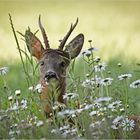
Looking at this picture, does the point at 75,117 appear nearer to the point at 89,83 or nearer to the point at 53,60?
the point at 89,83

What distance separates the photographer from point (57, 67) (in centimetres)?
857

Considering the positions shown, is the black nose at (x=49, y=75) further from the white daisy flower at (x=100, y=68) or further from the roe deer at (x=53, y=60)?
the white daisy flower at (x=100, y=68)

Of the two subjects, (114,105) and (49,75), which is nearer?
(114,105)

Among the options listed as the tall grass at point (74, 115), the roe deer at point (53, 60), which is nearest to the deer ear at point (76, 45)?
the roe deer at point (53, 60)

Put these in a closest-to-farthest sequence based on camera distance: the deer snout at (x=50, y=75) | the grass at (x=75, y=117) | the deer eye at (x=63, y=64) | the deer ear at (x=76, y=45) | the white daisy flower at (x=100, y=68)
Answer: the grass at (x=75, y=117) < the white daisy flower at (x=100, y=68) < the deer snout at (x=50, y=75) < the deer eye at (x=63, y=64) < the deer ear at (x=76, y=45)

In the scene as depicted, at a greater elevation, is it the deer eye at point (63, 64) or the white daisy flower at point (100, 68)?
the deer eye at point (63, 64)

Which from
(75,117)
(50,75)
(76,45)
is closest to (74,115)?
(75,117)

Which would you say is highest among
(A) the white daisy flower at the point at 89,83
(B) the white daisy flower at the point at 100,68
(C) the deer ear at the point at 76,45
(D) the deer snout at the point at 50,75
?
(C) the deer ear at the point at 76,45

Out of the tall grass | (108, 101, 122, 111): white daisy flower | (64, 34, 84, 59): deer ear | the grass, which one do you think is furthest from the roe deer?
(108, 101, 122, 111): white daisy flower

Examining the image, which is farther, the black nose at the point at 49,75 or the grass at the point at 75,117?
the black nose at the point at 49,75

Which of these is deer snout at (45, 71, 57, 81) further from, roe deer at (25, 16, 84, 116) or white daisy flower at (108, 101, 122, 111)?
white daisy flower at (108, 101, 122, 111)

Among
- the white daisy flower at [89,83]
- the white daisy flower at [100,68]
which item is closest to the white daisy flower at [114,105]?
the white daisy flower at [89,83]

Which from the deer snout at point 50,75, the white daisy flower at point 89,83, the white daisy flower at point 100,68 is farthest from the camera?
the deer snout at point 50,75

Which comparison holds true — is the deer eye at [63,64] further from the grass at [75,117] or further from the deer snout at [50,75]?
the grass at [75,117]
